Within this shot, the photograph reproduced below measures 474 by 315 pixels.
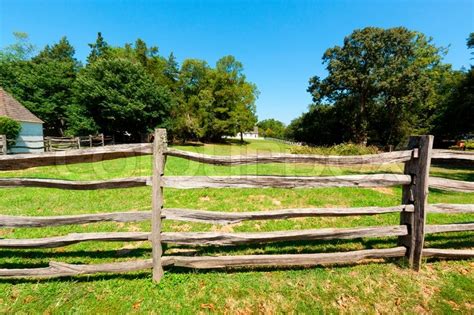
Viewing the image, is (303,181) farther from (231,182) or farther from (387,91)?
(387,91)

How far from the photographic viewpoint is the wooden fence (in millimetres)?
2801

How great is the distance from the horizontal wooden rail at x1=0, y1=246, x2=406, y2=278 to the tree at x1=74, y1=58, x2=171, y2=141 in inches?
1004

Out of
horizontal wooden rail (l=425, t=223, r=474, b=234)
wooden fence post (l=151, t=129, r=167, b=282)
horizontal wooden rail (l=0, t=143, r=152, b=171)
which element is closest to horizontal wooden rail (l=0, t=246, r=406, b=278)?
wooden fence post (l=151, t=129, r=167, b=282)

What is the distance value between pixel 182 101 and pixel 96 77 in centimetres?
1193

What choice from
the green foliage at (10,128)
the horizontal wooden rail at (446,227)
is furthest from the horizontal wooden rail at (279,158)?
the green foliage at (10,128)

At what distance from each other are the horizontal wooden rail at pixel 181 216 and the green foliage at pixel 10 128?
18.3 m

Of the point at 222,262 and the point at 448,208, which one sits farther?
the point at 448,208

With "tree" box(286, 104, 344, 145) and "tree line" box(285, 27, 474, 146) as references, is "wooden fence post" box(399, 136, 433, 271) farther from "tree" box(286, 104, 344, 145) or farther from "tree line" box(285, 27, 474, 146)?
"tree" box(286, 104, 344, 145)

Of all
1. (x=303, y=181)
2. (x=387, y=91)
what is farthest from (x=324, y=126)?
(x=303, y=181)

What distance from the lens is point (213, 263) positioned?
297 centimetres

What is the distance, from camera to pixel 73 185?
2.95 metres

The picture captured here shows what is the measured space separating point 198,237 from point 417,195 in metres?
3.06

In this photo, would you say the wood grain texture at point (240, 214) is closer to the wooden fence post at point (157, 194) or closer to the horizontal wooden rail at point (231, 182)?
the wooden fence post at point (157, 194)

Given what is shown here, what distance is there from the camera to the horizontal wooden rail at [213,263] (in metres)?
2.81
